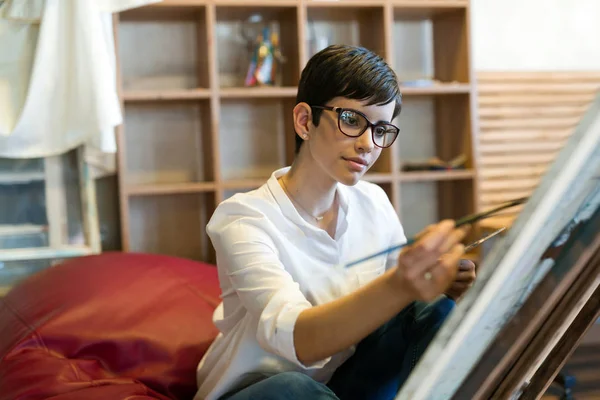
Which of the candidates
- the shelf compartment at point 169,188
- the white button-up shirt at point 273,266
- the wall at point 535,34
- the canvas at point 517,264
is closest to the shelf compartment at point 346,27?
the wall at point 535,34

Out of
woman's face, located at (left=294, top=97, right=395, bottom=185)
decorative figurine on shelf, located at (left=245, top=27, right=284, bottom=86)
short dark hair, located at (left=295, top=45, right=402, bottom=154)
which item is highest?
decorative figurine on shelf, located at (left=245, top=27, right=284, bottom=86)

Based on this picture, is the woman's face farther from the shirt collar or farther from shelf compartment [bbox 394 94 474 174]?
shelf compartment [bbox 394 94 474 174]

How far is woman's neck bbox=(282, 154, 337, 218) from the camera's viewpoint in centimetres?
136

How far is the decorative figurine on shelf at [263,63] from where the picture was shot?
274 cm

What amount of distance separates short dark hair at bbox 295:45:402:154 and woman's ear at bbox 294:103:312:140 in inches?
0.6

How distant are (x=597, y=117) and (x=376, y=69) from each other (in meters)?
0.69

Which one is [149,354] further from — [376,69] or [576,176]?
[576,176]

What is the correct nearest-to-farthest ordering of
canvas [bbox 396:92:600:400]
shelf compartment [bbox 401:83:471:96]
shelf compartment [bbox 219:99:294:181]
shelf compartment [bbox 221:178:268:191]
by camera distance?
canvas [bbox 396:92:600:400] < shelf compartment [bbox 221:178:268:191] < shelf compartment [bbox 401:83:471:96] < shelf compartment [bbox 219:99:294:181]

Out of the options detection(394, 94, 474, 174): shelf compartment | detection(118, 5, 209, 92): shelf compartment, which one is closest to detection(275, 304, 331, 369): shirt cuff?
detection(118, 5, 209, 92): shelf compartment

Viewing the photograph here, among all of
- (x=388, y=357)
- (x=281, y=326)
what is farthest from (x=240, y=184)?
(x=281, y=326)

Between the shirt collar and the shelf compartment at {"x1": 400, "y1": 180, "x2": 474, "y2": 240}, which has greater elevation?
the shirt collar

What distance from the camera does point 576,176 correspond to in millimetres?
620

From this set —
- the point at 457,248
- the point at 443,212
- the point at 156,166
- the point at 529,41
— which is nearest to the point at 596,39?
the point at 529,41

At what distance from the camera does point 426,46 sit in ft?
10.3
